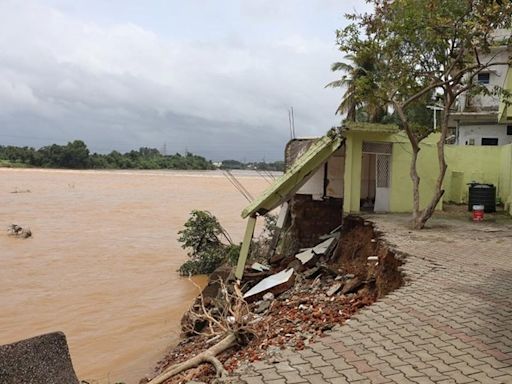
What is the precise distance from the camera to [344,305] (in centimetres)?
690

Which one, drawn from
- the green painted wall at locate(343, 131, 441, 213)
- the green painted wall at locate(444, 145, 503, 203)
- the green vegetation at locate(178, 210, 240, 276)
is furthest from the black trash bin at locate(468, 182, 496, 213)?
the green vegetation at locate(178, 210, 240, 276)

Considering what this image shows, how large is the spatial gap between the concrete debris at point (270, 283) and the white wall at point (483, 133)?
1739 centimetres

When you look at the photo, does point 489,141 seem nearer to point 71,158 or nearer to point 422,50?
point 422,50

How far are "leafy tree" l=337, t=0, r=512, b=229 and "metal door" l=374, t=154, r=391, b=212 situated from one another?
1.61m

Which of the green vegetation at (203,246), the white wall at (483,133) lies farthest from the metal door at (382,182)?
the white wall at (483,133)

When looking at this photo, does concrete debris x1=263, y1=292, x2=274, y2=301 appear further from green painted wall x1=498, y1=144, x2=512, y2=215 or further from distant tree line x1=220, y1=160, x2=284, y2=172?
green painted wall x1=498, y1=144, x2=512, y2=215

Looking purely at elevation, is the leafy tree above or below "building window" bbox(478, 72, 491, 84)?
below

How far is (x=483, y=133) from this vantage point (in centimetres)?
2361

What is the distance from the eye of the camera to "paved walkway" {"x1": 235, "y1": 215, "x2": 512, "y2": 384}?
3.94 m

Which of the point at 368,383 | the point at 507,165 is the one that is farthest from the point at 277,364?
the point at 507,165

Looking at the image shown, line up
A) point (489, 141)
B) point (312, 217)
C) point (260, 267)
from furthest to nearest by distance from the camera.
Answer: point (489, 141) < point (312, 217) < point (260, 267)

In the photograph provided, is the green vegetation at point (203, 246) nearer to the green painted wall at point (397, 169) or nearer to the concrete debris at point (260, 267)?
the concrete debris at point (260, 267)

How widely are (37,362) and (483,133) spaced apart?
→ 23597 millimetres

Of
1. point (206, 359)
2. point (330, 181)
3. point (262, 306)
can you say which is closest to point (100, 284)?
point (330, 181)
